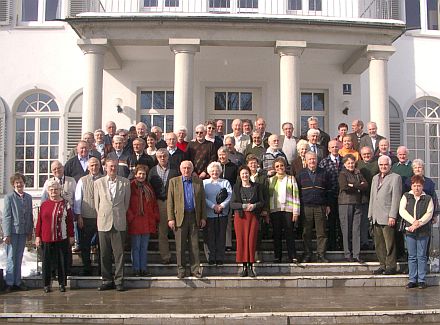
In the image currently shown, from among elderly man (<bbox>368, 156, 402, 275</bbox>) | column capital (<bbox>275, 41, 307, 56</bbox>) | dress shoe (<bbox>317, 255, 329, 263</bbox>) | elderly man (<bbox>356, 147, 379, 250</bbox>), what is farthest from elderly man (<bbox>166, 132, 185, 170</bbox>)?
column capital (<bbox>275, 41, 307, 56</bbox>)

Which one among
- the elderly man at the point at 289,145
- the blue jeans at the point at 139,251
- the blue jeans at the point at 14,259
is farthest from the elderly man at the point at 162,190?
the elderly man at the point at 289,145

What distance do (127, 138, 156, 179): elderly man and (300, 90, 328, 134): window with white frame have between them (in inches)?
274

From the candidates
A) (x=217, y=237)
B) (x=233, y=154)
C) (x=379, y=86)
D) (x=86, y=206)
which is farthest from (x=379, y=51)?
(x=86, y=206)

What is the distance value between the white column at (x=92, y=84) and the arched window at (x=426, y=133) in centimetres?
811

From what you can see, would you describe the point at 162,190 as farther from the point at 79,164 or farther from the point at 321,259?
the point at 321,259

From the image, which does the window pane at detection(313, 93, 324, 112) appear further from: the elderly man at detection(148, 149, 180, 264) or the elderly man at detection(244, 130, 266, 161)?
the elderly man at detection(148, 149, 180, 264)

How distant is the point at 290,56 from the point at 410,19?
5.19 m

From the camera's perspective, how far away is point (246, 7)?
14703 mm

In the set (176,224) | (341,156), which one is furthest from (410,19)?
(176,224)

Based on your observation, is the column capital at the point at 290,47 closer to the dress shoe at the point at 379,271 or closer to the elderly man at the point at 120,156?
the elderly man at the point at 120,156

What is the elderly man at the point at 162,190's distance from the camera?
8.82m

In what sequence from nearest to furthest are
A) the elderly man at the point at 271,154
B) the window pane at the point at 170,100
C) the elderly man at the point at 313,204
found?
1. the elderly man at the point at 313,204
2. the elderly man at the point at 271,154
3. the window pane at the point at 170,100

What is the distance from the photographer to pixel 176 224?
8.49m

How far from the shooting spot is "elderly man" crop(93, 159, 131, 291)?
821cm
